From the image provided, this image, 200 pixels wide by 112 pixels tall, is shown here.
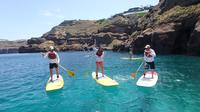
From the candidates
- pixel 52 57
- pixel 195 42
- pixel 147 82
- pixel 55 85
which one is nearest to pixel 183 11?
pixel 195 42

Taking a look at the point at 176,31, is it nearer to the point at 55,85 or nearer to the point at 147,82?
the point at 147,82

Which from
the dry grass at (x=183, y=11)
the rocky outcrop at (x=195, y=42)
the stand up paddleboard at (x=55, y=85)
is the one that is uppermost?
the dry grass at (x=183, y=11)

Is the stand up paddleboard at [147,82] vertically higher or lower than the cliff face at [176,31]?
lower

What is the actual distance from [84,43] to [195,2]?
115894 millimetres

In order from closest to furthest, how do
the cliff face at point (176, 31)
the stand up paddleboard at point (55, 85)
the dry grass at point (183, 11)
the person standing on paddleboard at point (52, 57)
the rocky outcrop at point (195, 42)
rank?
the stand up paddleboard at point (55, 85) < the person standing on paddleboard at point (52, 57) < the rocky outcrop at point (195, 42) < the cliff face at point (176, 31) < the dry grass at point (183, 11)

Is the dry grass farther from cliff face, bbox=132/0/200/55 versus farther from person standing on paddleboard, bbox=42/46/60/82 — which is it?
person standing on paddleboard, bbox=42/46/60/82

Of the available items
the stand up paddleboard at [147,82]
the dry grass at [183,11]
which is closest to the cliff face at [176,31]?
the dry grass at [183,11]

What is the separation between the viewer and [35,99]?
20984 mm

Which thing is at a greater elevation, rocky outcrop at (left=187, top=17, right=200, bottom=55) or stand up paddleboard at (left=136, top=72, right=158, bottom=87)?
rocky outcrop at (left=187, top=17, right=200, bottom=55)

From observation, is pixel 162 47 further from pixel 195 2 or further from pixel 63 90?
pixel 63 90

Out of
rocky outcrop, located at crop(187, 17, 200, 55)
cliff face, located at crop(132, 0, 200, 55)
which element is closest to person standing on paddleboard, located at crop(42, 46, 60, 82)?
rocky outcrop, located at crop(187, 17, 200, 55)

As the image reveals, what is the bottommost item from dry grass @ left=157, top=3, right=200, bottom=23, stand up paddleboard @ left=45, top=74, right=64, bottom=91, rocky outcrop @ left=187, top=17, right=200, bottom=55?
stand up paddleboard @ left=45, top=74, right=64, bottom=91

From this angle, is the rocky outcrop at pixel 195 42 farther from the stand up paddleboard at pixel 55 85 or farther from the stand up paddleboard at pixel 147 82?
the stand up paddleboard at pixel 55 85

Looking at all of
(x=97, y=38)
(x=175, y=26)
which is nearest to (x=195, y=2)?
(x=175, y=26)
